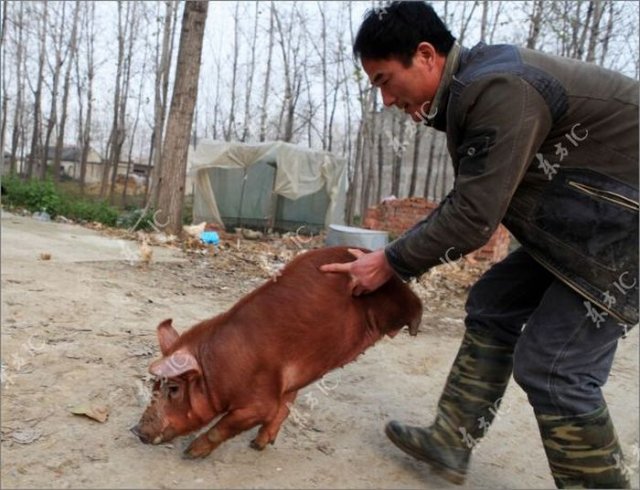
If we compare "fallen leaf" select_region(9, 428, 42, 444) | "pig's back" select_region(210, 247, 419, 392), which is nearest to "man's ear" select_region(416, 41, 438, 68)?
"pig's back" select_region(210, 247, 419, 392)

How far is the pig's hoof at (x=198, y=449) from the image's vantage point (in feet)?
7.89

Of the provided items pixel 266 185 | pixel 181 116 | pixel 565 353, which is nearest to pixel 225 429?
pixel 565 353

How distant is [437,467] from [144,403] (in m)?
1.36

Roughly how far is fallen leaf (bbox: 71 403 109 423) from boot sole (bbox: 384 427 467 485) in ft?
4.10

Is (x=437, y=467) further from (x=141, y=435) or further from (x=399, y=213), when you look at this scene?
(x=399, y=213)

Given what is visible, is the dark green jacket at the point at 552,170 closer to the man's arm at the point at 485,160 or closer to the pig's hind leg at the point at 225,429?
the man's arm at the point at 485,160

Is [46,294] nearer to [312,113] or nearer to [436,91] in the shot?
[436,91]

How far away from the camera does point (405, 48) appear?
209 cm

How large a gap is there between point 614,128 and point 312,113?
29732 millimetres

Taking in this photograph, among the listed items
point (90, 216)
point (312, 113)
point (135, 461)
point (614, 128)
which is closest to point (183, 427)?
point (135, 461)

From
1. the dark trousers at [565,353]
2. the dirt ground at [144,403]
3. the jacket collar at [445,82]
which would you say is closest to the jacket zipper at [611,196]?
the dark trousers at [565,353]

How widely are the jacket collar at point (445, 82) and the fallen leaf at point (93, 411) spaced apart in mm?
1876

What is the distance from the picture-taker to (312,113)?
102 feet

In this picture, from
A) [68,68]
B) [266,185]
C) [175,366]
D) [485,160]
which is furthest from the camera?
[68,68]
